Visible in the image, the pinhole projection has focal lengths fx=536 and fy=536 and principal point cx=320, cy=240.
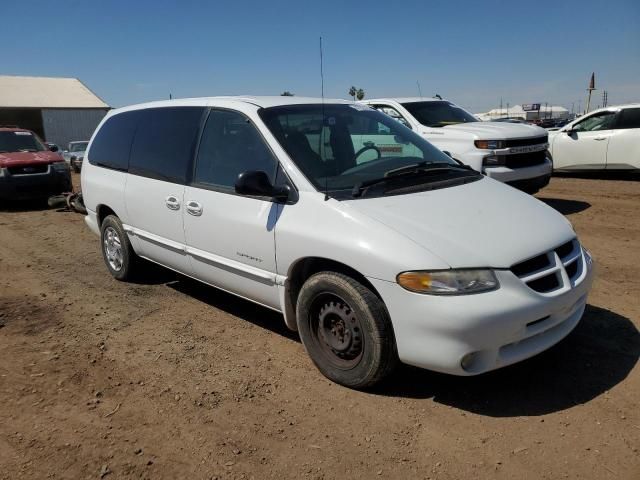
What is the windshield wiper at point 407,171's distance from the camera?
3.52 meters

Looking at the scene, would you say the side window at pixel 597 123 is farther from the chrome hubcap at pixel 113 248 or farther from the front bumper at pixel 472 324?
the chrome hubcap at pixel 113 248

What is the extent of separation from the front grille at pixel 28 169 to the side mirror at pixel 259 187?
31.9 feet

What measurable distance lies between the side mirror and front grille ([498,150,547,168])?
5310 millimetres

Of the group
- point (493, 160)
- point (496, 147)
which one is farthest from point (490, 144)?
point (493, 160)

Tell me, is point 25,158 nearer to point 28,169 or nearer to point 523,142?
point 28,169

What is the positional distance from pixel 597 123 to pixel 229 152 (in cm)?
990

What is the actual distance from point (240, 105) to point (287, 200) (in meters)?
1.07

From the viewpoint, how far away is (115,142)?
18.3 ft

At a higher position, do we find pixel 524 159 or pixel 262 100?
pixel 262 100

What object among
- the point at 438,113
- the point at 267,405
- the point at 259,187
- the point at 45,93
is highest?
the point at 45,93

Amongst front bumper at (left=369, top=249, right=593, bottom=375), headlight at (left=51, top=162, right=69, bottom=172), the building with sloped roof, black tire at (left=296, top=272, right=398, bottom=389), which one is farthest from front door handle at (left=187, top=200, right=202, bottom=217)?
the building with sloped roof

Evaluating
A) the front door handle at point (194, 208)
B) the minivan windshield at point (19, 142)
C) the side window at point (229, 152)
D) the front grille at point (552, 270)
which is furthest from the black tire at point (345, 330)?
the minivan windshield at point (19, 142)

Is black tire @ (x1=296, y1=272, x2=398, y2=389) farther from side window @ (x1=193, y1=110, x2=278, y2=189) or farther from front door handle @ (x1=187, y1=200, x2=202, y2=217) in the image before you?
front door handle @ (x1=187, y1=200, x2=202, y2=217)

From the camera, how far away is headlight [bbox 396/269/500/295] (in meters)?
2.86
